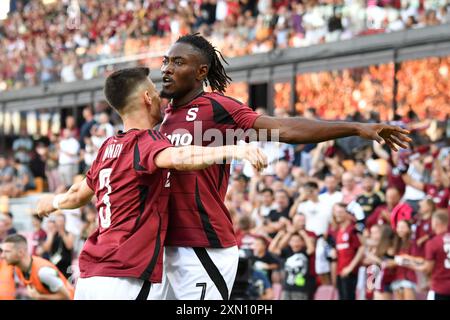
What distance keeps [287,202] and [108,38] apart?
458 inches

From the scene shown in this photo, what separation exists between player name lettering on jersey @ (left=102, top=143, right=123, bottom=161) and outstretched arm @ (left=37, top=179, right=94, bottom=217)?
0.37 metres

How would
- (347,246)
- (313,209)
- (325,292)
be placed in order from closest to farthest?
(347,246), (325,292), (313,209)

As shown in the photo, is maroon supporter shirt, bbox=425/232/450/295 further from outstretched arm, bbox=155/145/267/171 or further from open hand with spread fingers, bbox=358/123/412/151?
outstretched arm, bbox=155/145/267/171

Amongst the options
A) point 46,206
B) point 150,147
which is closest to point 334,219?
point 46,206

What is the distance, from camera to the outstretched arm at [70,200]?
6246 millimetres

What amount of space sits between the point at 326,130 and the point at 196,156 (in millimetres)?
799

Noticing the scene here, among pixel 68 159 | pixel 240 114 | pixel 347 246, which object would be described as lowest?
pixel 347 246

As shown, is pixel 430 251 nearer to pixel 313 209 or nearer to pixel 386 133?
pixel 313 209

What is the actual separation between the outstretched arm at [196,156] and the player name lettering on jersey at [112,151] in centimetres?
36

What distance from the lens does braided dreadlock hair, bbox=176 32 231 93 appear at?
6.30m

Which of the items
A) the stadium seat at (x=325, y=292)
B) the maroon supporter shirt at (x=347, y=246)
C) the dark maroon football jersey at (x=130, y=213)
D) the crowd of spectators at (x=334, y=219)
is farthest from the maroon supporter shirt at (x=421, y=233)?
the dark maroon football jersey at (x=130, y=213)

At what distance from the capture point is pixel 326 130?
5.64m
